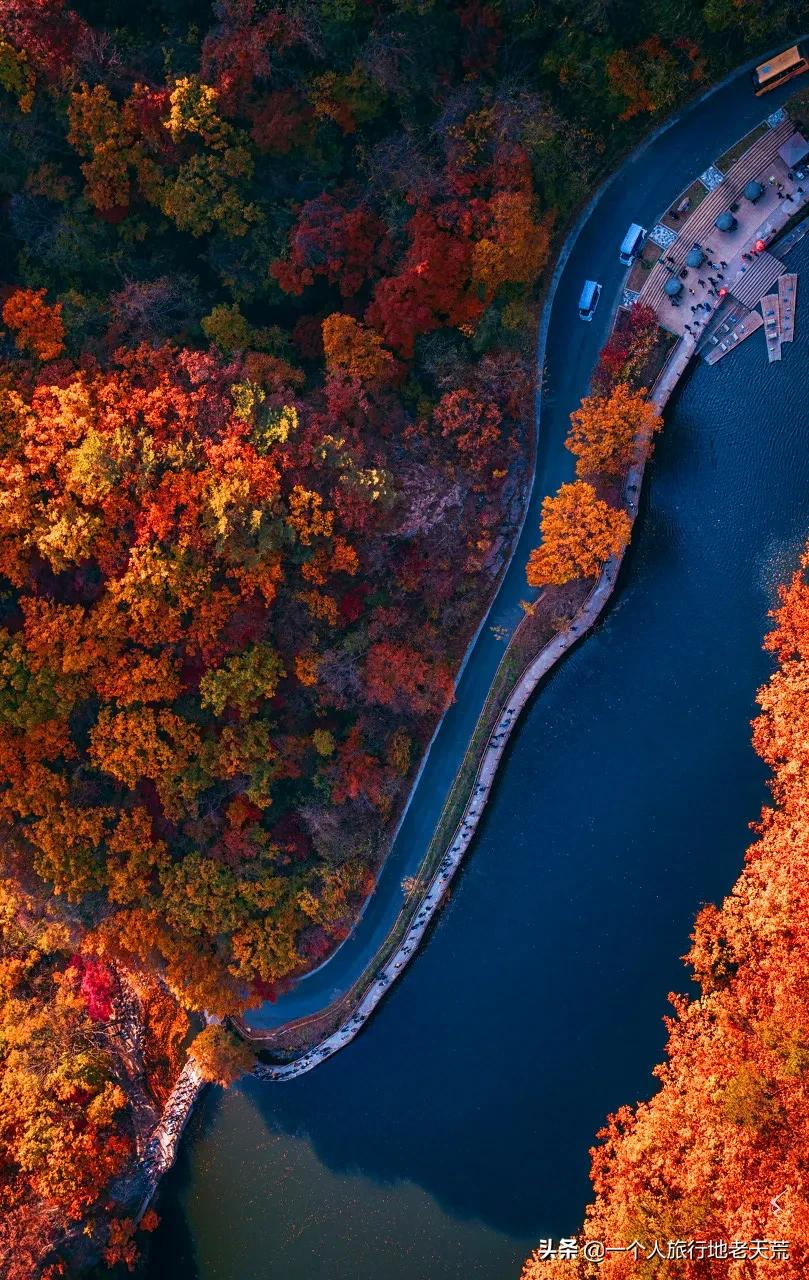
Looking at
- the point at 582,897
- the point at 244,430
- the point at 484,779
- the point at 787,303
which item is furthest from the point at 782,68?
the point at 582,897

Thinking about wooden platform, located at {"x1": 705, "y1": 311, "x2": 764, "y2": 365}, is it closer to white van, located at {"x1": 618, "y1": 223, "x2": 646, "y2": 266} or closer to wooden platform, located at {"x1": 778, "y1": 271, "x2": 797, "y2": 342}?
wooden platform, located at {"x1": 778, "y1": 271, "x2": 797, "y2": 342}

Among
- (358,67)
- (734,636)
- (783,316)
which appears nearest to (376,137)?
(358,67)

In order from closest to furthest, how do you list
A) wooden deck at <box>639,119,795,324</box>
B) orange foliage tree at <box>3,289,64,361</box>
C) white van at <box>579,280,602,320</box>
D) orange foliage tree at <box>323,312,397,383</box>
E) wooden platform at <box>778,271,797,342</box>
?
orange foliage tree at <box>3,289,64,361</box>, orange foliage tree at <box>323,312,397,383</box>, wooden deck at <box>639,119,795,324</box>, wooden platform at <box>778,271,797,342</box>, white van at <box>579,280,602,320</box>

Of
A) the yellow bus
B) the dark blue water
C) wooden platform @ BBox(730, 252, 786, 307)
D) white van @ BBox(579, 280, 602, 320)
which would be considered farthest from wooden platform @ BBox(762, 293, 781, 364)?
the yellow bus

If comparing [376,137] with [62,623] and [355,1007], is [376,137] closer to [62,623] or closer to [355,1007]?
[62,623]

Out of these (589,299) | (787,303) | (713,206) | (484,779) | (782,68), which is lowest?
(484,779)

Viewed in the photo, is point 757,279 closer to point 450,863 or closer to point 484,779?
point 484,779
